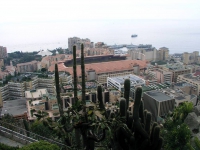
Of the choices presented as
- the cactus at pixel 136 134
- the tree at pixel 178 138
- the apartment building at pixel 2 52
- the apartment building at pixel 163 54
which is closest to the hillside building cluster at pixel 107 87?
the apartment building at pixel 163 54

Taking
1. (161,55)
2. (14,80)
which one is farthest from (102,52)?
(14,80)

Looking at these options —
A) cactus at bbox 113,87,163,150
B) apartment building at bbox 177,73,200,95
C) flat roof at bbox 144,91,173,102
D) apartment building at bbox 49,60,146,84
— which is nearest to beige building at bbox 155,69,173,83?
apartment building at bbox 177,73,200,95

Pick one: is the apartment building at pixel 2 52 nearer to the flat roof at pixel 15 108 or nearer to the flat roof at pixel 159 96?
the flat roof at pixel 15 108

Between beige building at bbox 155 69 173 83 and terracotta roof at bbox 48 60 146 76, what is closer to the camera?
beige building at bbox 155 69 173 83

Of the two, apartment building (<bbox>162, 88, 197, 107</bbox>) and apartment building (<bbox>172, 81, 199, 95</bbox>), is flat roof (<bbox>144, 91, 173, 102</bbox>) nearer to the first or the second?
apartment building (<bbox>162, 88, 197, 107</bbox>)

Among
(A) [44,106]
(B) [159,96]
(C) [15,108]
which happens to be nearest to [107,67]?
(B) [159,96]
